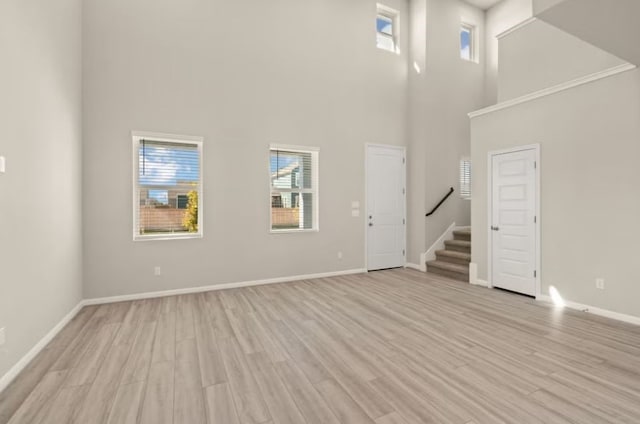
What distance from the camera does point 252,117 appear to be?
5000mm

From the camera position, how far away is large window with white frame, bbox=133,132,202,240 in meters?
4.37

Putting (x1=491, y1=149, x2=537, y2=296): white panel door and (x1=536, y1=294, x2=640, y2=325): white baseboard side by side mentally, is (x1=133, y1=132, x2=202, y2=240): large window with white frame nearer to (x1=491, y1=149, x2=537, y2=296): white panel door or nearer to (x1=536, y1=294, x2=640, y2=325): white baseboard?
(x1=491, y1=149, x2=537, y2=296): white panel door

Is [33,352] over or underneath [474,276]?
underneath

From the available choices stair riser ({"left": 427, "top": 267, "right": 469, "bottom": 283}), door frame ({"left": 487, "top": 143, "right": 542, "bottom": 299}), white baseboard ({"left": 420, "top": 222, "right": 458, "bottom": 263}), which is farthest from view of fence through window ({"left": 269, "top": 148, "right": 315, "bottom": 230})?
door frame ({"left": 487, "top": 143, "right": 542, "bottom": 299})

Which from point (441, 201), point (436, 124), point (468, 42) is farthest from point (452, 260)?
point (468, 42)

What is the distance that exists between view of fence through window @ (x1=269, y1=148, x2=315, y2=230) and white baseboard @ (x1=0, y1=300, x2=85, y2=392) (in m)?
2.88

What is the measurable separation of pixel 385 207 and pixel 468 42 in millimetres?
4668

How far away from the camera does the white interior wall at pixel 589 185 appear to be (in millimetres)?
3418

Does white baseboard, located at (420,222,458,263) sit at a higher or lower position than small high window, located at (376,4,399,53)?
lower

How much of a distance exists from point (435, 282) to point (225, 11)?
18.3 ft

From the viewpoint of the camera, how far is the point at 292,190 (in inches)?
215

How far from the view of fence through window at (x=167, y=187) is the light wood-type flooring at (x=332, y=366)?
1174 mm

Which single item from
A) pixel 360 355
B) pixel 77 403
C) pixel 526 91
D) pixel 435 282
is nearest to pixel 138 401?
pixel 77 403

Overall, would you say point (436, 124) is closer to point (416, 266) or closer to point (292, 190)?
point (416, 266)
